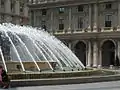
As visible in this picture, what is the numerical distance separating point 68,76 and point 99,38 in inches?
1398

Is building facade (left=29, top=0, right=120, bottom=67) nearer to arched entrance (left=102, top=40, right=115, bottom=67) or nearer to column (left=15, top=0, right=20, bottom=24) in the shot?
arched entrance (left=102, top=40, right=115, bottom=67)

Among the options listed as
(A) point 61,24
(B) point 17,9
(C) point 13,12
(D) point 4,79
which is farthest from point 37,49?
(B) point 17,9

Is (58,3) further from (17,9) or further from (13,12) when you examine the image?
(17,9)

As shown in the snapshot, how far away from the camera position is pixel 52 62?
88.5 ft

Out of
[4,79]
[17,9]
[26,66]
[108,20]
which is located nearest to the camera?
[4,79]

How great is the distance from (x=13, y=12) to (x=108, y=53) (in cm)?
2672

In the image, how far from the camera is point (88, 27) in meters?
57.2

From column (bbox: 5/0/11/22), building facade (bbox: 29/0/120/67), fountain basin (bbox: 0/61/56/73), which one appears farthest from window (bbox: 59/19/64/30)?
fountain basin (bbox: 0/61/56/73)

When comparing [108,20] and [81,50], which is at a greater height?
[108,20]

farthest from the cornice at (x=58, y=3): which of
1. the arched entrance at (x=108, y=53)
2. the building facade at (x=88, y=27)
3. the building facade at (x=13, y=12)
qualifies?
the building facade at (x=13, y=12)

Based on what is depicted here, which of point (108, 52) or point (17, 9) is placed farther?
point (17, 9)

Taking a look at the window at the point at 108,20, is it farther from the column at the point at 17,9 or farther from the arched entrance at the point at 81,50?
the column at the point at 17,9

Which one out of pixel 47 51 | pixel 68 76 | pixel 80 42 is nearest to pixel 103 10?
pixel 80 42

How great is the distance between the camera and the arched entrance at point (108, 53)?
5531cm
